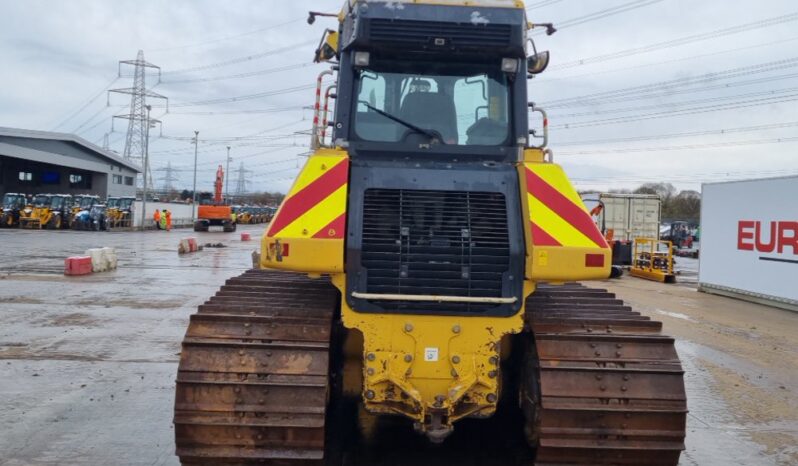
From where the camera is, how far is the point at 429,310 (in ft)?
13.4

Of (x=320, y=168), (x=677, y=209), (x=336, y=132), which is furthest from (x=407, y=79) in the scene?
(x=677, y=209)

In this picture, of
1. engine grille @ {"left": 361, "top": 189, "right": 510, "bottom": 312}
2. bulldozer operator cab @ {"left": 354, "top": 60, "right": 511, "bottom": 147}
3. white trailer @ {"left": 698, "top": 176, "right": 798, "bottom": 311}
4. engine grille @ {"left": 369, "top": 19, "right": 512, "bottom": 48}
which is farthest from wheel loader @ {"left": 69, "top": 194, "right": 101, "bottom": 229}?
engine grille @ {"left": 361, "top": 189, "right": 510, "bottom": 312}

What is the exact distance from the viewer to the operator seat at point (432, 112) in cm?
472

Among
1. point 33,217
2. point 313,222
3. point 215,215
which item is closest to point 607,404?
point 313,222

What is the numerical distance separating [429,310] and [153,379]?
433cm

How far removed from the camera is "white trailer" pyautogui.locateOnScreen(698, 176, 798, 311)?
1485 centimetres

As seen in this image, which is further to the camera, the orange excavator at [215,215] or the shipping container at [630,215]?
the orange excavator at [215,215]

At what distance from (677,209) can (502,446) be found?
6776 centimetres

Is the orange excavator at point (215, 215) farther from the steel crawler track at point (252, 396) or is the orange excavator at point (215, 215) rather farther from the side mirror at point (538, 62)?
the steel crawler track at point (252, 396)

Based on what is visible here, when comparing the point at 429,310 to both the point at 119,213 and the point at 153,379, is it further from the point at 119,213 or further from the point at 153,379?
the point at 119,213

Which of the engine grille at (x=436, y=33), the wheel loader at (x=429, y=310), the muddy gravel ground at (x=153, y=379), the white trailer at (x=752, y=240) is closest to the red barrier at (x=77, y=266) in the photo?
the muddy gravel ground at (x=153, y=379)

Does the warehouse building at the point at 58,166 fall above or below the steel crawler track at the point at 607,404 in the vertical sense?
above

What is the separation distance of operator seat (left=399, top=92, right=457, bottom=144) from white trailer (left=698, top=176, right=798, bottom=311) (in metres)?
12.7

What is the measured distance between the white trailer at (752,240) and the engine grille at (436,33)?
42.1ft
